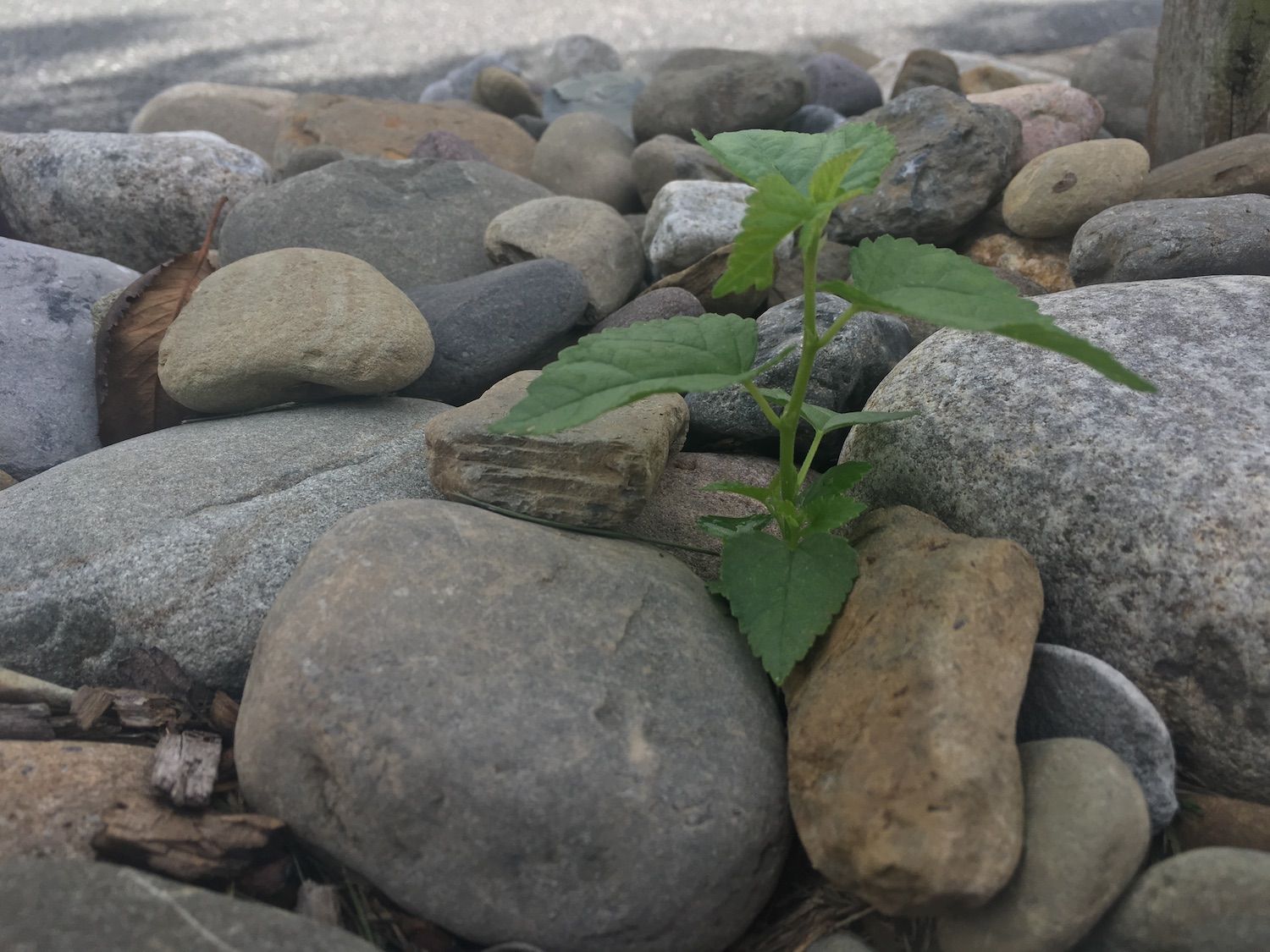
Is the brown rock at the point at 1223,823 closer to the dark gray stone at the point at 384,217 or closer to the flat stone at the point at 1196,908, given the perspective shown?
the flat stone at the point at 1196,908

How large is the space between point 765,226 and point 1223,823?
1.35 m

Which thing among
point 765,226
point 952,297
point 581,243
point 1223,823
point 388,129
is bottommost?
point 1223,823

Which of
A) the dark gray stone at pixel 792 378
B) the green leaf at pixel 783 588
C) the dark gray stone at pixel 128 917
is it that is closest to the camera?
the dark gray stone at pixel 128 917

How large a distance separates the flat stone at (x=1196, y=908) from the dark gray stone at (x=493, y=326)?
2260 millimetres

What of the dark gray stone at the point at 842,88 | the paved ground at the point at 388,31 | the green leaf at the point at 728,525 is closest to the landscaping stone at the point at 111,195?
the green leaf at the point at 728,525

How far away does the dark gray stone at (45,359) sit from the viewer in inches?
124

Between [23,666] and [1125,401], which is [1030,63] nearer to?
[1125,401]

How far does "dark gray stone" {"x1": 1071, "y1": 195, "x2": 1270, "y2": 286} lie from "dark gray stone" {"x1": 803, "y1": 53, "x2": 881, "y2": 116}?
3.73 meters

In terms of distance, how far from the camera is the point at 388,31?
10.1 meters

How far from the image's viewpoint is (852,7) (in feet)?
34.9

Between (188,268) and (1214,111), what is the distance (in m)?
3.97

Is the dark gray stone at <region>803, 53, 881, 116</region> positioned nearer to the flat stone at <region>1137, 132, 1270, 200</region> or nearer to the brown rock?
the flat stone at <region>1137, 132, 1270, 200</region>

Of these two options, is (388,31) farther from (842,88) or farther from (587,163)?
(587,163)

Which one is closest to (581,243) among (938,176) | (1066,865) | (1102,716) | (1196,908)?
(938,176)
